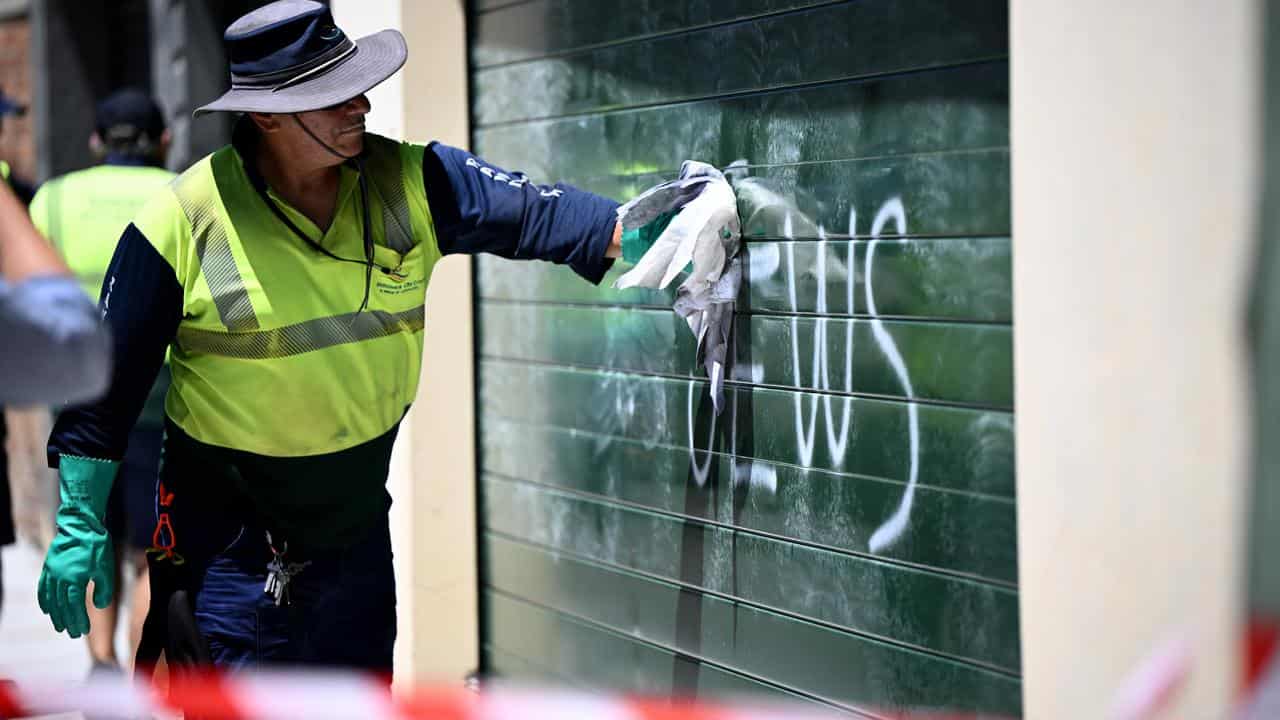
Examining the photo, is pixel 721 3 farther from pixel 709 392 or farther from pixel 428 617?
pixel 428 617

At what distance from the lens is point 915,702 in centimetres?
324

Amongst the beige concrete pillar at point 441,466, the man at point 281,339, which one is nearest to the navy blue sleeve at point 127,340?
the man at point 281,339

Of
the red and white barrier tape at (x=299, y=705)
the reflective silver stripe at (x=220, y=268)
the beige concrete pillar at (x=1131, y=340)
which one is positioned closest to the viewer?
the beige concrete pillar at (x=1131, y=340)

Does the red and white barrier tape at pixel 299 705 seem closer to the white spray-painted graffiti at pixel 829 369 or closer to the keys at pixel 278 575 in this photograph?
the keys at pixel 278 575

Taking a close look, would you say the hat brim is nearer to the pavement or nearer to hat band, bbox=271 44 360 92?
hat band, bbox=271 44 360 92

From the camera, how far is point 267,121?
11.0 ft

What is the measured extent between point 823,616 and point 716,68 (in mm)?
1474

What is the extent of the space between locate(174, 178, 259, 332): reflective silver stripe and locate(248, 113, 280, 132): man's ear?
0.25 meters

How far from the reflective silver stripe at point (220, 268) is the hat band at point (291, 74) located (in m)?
0.32

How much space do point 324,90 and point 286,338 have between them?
602mm

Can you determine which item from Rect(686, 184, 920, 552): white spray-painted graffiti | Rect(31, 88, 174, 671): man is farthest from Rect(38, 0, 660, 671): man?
Rect(31, 88, 174, 671): man

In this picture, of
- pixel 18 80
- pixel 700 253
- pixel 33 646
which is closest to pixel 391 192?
pixel 700 253

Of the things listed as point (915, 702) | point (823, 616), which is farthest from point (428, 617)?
point (915, 702)

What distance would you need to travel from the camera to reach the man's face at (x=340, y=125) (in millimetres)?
3322
